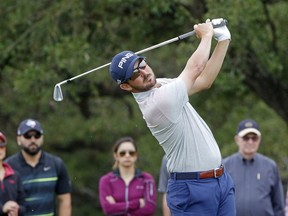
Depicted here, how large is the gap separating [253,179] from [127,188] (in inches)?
52.2

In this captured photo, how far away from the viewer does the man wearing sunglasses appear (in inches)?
412

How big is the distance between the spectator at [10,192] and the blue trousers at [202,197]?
7.76 ft

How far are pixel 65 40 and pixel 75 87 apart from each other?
1595mm

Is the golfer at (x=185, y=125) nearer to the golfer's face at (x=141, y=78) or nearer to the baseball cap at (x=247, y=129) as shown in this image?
the golfer's face at (x=141, y=78)

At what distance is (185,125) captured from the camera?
299 inches

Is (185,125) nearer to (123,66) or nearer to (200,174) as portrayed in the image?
(200,174)

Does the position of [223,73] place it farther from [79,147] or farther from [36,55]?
[79,147]

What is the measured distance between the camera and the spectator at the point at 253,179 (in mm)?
10602

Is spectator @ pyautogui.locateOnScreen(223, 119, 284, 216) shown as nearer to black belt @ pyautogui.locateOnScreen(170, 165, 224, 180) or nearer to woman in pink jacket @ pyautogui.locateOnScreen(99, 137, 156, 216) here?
woman in pink jacket @ pyautogui.locateOnScreen(99, 137, 156, 216)

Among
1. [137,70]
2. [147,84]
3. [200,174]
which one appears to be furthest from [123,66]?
[200,174]

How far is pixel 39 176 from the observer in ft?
34.5

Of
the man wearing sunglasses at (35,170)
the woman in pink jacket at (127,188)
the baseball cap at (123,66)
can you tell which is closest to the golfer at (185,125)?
the baseball cap at (123,66)

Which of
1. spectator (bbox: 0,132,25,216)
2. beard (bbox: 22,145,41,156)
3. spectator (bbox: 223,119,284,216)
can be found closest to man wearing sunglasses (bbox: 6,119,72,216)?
beard (bbox: 22,145,41,156)

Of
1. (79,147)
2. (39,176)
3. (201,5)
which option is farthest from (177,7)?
(79,147)
